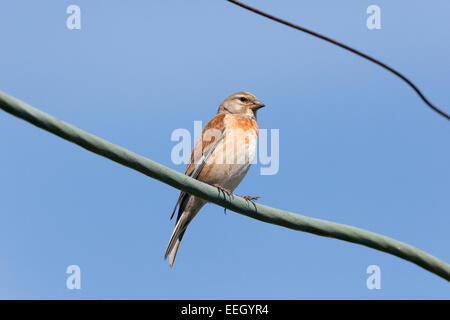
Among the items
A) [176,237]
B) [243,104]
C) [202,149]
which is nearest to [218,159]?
[202,149]

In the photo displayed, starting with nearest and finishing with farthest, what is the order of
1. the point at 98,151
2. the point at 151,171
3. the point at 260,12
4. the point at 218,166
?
the point at 98,151, the point at 151,171, the point at 260,12, the point at 218,166

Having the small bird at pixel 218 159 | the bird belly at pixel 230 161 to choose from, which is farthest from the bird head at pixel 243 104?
the bird belly at pixel 230 161

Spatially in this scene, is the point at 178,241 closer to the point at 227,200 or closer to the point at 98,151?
the point at 227,200

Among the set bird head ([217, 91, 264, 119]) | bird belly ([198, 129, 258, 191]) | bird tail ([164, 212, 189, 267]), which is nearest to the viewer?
bird belly ([198, 129, 258, 191])

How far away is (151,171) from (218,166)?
3.37 m

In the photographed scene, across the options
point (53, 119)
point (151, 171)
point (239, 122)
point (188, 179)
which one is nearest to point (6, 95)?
point (53, 119)

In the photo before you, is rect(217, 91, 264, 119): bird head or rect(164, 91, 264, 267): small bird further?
rect(217, 91, 264, 119): bird head

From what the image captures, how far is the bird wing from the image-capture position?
22.4ft

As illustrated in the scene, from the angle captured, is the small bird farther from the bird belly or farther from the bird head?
the bird head

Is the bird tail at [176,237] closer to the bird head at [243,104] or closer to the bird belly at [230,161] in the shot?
the bird belly at [230,161]

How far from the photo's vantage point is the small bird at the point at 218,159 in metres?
6.69

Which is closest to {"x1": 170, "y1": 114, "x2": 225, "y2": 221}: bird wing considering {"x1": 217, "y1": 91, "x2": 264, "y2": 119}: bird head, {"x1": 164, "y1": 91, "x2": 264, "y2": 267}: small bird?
A: {"x1": 164, "y1": 91, "x2": 264, "y2": 267}: small bird

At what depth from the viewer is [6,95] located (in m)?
2.83

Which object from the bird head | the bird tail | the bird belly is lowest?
the bird tail
